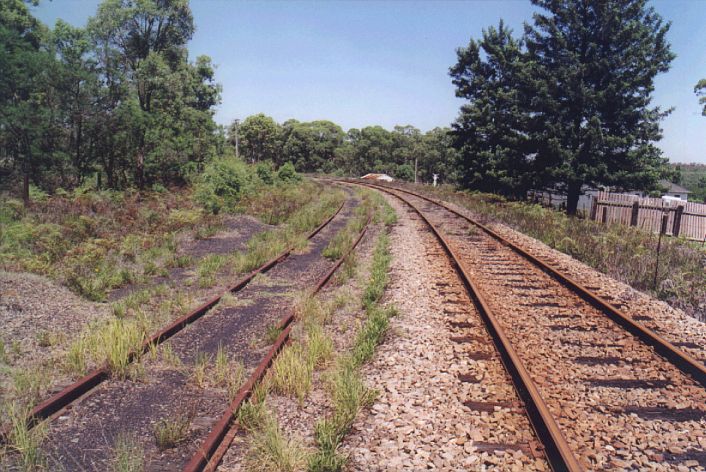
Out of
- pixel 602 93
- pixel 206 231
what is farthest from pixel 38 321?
pixel 602 93

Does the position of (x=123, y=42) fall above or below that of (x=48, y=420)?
above

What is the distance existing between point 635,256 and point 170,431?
10270mm

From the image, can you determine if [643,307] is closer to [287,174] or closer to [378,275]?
[378,275]

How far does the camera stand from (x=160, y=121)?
23.9 m

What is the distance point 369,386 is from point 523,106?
24.2 meters

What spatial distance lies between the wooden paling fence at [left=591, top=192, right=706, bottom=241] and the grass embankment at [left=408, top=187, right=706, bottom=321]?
3.17 metres

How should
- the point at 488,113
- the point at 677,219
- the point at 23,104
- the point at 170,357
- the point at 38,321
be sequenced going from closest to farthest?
1. the point at 170,357
2. the point at 38,321
3. the point at 23,104
4. the point at 677,219
5. the point at 488,113

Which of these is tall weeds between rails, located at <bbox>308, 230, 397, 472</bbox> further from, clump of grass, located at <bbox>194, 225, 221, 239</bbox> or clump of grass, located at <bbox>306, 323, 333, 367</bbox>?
clump of grass, located at <bbox>194, 225, 221, 239</bbox>

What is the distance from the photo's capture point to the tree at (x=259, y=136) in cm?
9400

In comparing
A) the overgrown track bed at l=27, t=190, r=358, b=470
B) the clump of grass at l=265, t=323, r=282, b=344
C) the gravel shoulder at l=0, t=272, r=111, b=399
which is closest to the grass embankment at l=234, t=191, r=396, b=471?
the clump of grass at l=265, t=323, r=282, b=344

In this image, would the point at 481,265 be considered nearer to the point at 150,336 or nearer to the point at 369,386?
the point at 369,386

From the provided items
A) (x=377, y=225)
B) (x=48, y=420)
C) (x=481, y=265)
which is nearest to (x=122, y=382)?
(x=48, y=420)

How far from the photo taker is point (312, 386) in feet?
15.9

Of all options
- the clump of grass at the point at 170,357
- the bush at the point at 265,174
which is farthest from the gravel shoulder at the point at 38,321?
the bush at the point at 265,174
